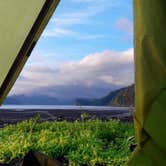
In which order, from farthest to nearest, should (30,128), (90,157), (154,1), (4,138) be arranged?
(30,128) < (4,138) < (90,157) < (154,1)

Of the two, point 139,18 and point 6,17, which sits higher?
point 139,18

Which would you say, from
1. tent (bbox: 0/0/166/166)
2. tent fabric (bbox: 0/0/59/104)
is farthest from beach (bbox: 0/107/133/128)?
tent (bbox: 0/0/166/166)

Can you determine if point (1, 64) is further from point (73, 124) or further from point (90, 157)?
point (73, 124)

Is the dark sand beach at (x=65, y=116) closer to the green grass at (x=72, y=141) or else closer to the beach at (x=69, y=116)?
the beach at (x=69, y=116)

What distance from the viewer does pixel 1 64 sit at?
2012 mm

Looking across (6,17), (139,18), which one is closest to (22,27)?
(6,17)

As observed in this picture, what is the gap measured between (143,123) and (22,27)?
3.03 ft

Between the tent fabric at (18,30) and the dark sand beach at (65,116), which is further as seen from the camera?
the dark sand beach at (65,116)

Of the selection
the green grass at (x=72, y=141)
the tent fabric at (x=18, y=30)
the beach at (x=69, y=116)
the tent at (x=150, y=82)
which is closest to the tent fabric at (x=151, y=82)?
the tent at (x=150, y=82)

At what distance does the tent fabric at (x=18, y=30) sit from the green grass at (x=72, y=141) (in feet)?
18.3

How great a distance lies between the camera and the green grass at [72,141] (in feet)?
25.3

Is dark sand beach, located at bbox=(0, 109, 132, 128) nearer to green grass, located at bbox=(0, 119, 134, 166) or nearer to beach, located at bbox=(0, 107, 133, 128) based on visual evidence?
beach, located at bbox=(0, 107, 133, 128)

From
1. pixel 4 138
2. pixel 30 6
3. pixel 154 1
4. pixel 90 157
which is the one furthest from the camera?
pixel 4 138

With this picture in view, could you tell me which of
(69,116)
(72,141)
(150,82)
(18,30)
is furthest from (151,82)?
(69,116)
